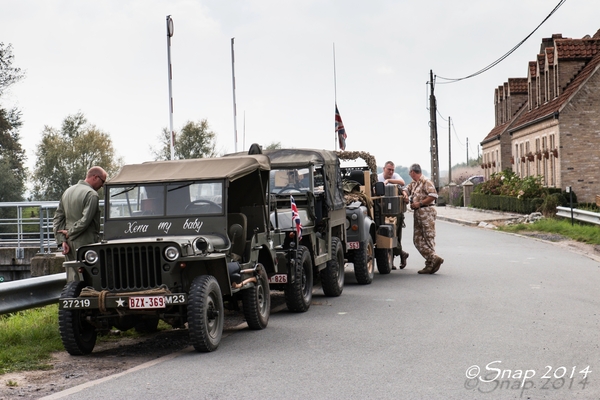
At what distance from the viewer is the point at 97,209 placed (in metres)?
11.4

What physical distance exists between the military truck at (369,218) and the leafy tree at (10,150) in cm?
3914

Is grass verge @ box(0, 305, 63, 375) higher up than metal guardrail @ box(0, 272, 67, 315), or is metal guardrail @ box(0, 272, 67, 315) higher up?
metal guardrail @ box(0, 272, 67, 315)

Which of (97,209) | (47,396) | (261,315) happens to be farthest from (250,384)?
(97,209)

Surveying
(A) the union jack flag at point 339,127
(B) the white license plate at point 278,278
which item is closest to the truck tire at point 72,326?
(B) the white license plate at point 278,278

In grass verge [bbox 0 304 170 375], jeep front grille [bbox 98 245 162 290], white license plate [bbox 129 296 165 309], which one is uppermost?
jeep front grille [bbox 98 245 162 290]

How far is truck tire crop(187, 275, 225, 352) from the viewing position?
884 centimetres

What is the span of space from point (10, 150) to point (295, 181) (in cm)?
5070

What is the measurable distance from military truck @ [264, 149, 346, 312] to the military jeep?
436 mm

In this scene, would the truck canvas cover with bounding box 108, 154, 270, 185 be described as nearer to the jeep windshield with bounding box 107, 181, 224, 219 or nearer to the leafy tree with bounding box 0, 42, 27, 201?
the jeep windshield with bounding box 107, 181, 224, 219

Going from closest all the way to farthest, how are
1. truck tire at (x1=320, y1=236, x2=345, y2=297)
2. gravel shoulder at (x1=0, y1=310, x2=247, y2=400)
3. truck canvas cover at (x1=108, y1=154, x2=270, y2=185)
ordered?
gravel shoulder at (x1=0, y1=310, x2=247, y2=400) < truck canvas cover at (x1=108, y1=154, x2=270, y2=185) < truck tire at (x1=320, y1=236, x2=345, y2=297)

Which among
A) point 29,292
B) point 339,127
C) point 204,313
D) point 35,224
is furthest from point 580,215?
point 204,313

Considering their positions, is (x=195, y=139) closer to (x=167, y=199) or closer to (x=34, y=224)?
(x=34, y=224)

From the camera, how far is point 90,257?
910 cm

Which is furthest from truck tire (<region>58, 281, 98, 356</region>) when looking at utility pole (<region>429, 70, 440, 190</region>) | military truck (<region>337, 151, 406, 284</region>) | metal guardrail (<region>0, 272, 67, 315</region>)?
utility pole (<region>429, 70, 440, 190</region>)
